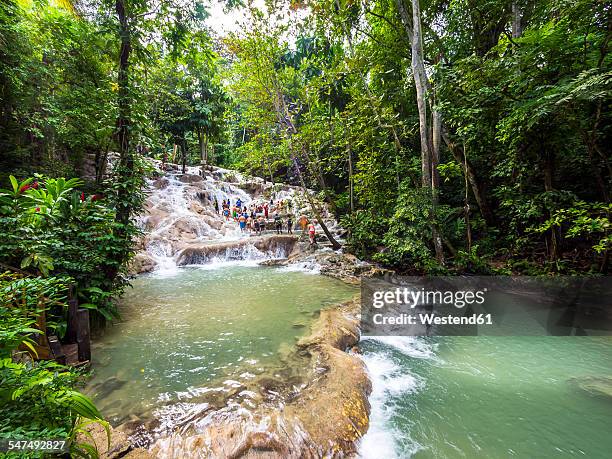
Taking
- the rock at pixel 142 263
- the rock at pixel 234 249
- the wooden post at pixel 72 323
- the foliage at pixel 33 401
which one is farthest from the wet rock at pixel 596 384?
the rock at pixel 142 263

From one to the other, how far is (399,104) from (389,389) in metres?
11.0

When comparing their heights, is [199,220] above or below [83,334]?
above

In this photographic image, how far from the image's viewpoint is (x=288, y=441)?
8.98ft

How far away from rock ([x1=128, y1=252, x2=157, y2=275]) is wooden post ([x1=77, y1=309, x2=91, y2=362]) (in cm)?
702

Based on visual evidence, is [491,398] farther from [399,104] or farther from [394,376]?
[399,104]

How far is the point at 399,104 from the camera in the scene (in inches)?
449

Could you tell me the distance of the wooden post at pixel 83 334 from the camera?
12.4ft

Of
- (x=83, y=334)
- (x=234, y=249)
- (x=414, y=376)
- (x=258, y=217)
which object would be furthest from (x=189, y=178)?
(x=414, y=376)

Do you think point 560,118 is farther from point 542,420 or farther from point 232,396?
point 232,396

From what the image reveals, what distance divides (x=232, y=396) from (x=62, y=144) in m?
13.4

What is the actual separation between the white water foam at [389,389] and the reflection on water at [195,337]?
4.86ft

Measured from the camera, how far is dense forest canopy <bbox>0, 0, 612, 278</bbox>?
17.8 ft

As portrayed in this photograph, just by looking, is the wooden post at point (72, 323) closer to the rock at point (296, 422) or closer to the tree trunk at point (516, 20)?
the rock at point (296, 422)

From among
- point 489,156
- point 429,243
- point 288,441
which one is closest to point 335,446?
point 288,441
